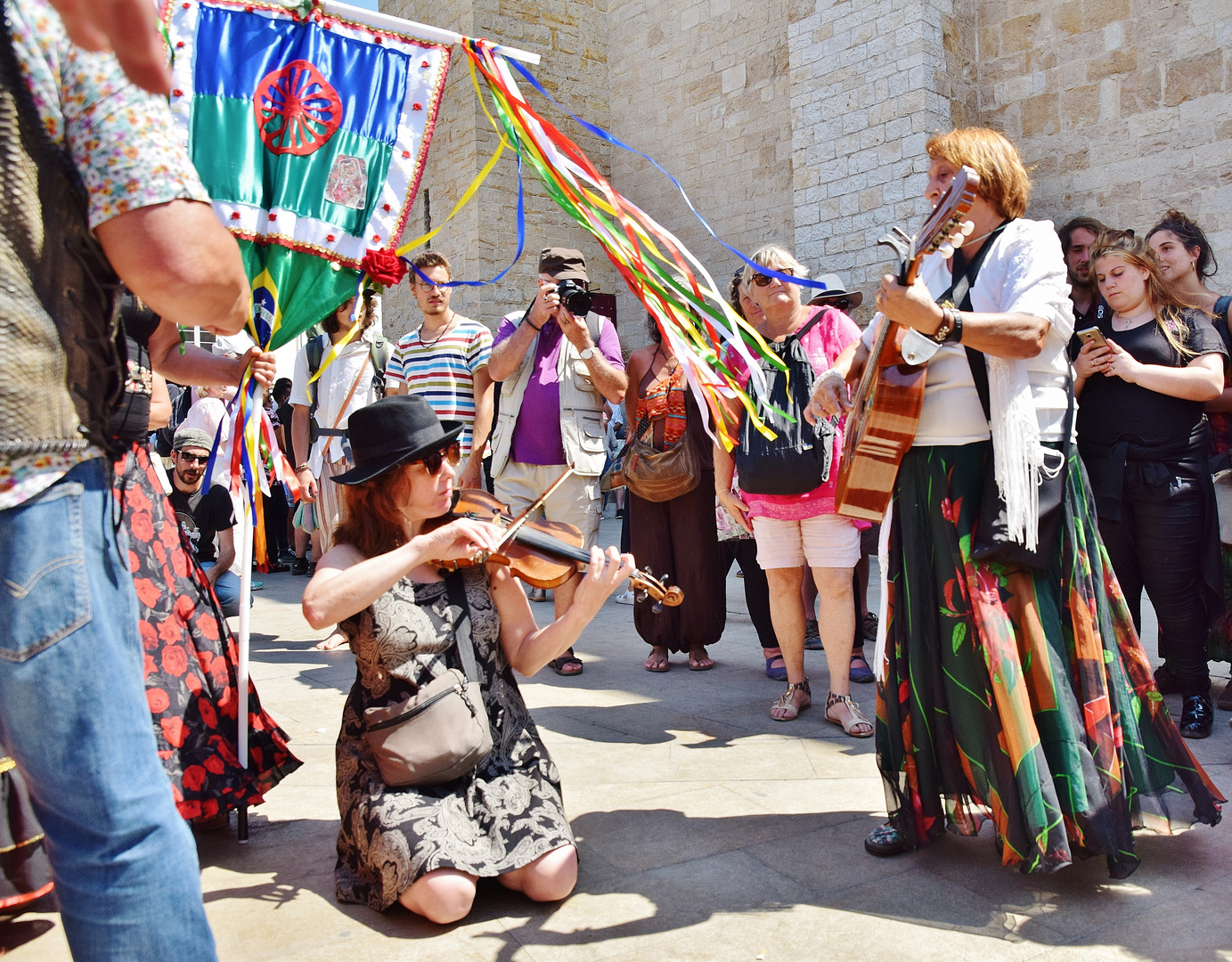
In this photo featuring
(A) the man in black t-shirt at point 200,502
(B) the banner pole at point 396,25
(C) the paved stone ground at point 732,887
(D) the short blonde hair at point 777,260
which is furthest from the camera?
(A) the man in black t-shirt at point 200,502

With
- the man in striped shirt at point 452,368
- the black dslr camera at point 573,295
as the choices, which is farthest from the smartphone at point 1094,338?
the man in striped shirt at point 452,368

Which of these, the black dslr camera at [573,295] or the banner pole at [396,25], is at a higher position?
the banner pole at [396,25]

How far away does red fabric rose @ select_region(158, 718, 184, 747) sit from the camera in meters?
2.62

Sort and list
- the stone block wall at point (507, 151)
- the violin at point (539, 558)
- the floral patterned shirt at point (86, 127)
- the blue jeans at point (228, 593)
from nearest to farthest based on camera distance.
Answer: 1. the floral patterned shirt at point (86, 127)
2. the violin at point (539, 558)
3. the blue jeans at point (228, 593)
4. the stone block wall at point (507, 151)

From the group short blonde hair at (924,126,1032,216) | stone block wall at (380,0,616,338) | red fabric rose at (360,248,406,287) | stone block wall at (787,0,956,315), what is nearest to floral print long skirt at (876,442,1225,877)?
short blonde hair at (924,126,1032,216)

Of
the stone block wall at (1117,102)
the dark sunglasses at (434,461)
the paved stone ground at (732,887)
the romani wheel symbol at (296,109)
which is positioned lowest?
the paved stone ground at (732,887)

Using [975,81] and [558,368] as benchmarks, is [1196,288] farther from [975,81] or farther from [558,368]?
[975,81]

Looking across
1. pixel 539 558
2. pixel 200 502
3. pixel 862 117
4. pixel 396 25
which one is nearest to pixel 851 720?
pixel 539 558

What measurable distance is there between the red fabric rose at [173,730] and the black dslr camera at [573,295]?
272cm

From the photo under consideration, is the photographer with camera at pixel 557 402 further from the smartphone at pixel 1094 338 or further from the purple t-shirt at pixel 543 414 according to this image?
the smartphone at pixel 1094 338

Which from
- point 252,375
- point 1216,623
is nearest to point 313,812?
point 252,375

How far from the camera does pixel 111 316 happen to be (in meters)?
1.42

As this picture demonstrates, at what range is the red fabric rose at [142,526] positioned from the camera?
267cm

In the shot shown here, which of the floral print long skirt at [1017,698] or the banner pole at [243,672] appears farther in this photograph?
the banner pole at [243,672]
